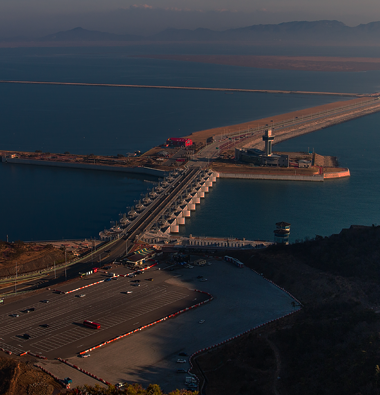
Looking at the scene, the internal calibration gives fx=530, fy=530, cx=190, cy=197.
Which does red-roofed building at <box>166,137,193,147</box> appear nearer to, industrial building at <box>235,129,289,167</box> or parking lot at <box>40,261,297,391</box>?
industrial building at <box>235,129,289,167</box>

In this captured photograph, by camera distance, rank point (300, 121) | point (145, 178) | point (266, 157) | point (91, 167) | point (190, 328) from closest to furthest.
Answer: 1. point (190, 328)
2. point (145, 178)
3. point (91, 167)
4. point (266, 157)
5. point (300, 121)

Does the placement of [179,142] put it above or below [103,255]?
above

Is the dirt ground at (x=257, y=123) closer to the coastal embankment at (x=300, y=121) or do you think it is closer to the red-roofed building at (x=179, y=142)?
the coastal embankment at (x=300, y=121)

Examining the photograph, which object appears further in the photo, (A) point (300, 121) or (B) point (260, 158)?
(A) point (300, 121)

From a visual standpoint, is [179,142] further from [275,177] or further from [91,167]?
[275,177]

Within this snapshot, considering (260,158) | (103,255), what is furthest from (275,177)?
(103,255)

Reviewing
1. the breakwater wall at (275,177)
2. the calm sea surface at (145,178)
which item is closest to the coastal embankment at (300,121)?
the calm sea surface at (145,178)

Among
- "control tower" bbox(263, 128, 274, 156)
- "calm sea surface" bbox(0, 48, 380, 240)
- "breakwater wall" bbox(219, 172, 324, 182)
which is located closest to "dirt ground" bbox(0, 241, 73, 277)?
"calm sea surface" bbox(0, 48, 380, 240)
